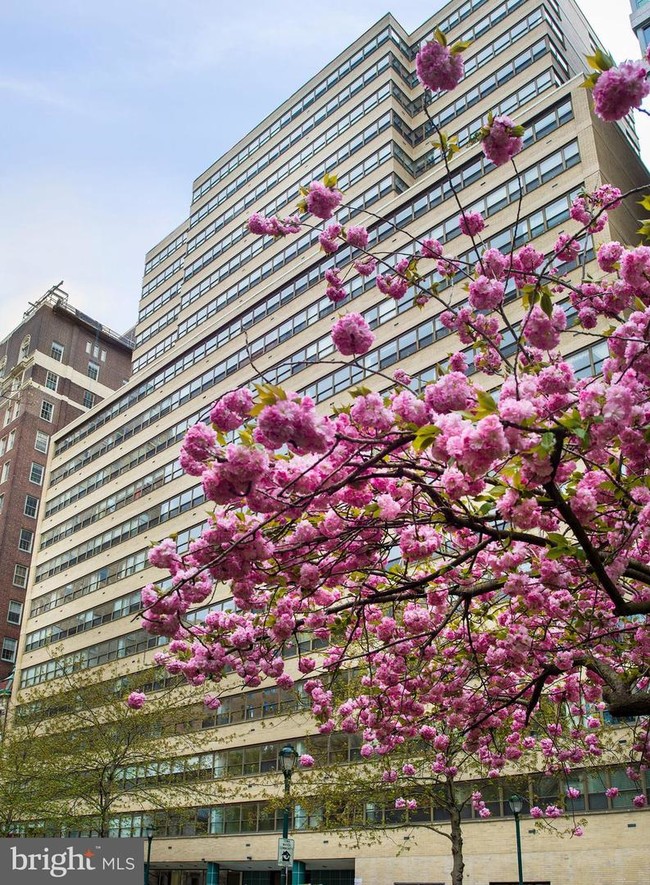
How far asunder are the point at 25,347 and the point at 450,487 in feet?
233

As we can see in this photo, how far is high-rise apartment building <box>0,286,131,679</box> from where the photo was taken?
2360 inches

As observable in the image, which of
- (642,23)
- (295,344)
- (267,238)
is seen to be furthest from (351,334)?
(267,238)

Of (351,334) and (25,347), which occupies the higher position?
(25,347)

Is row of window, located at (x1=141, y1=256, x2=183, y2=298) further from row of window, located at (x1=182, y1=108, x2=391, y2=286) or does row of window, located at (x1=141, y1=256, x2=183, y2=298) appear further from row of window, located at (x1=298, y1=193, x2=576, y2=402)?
row of window, located at (x1=298, y1=193, x2=576, y2=402)

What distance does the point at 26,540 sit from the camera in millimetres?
61594

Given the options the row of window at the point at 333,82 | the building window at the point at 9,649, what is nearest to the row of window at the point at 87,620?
the building window at the point at 9,649

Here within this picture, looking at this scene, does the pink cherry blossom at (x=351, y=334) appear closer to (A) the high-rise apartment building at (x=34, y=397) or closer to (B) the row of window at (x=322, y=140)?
(B) the row of window at (x=322, y=140)

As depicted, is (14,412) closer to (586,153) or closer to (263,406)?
(586,153)

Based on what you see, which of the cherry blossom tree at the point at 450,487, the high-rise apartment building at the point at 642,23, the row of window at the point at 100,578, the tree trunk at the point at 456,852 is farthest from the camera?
the row of window at the point at 100,578

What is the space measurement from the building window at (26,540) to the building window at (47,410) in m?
9.86

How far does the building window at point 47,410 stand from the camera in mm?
66250

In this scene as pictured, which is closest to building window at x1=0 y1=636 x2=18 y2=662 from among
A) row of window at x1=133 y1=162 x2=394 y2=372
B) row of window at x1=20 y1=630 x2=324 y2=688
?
row of window at x1=20 y1=630 x2=324 y2=688

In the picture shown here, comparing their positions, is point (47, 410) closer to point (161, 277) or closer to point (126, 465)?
point (161, 277)

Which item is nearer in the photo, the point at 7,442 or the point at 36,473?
the point at 36,473
